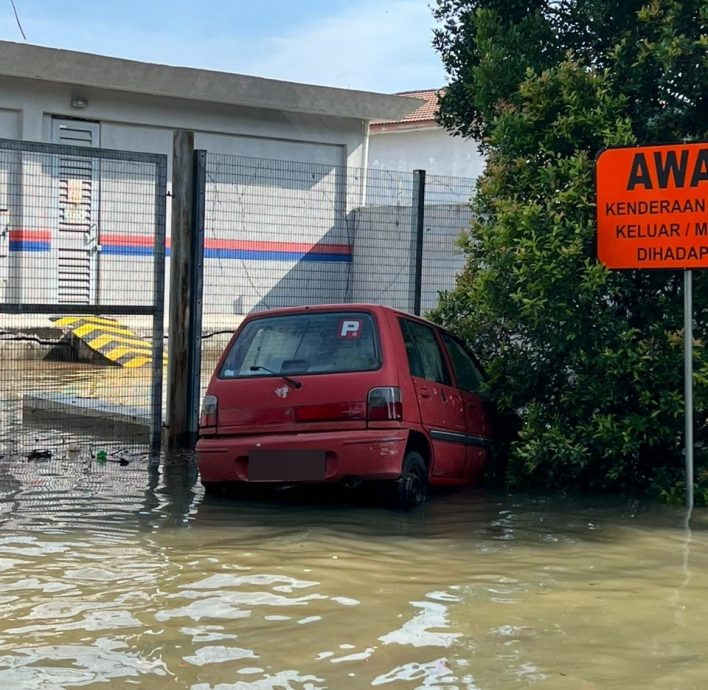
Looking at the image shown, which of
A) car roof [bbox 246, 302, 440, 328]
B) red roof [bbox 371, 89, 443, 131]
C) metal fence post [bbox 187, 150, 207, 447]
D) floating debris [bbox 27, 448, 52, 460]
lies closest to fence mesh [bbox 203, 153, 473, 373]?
metal fence post [bbox 187, 150, 207, 447]

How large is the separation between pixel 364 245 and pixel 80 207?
17.9 feet

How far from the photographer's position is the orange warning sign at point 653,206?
8055 mm

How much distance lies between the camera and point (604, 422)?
326 inches

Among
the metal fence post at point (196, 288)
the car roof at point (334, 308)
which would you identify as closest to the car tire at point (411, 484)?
the car roof at point (334, 308)

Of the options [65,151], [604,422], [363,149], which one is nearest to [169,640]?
[604,422]

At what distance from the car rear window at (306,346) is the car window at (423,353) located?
14.6 inches

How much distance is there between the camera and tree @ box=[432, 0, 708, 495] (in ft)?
27.5

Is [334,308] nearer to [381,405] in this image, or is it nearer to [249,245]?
[381,405]

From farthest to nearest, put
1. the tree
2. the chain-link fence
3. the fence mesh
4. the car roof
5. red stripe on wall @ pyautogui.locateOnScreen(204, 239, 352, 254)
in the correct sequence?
red stripe on wall @ pyautogui.locateOnScreen(204, 239, 352, 254) → the fence mesh → the chain-link fence → the tree → the car roof

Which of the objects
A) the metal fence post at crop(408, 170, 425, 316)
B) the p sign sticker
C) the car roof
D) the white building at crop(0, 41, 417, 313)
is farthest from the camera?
the white building at crop(0, 41, 417, 313)

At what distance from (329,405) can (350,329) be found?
1.96 feet

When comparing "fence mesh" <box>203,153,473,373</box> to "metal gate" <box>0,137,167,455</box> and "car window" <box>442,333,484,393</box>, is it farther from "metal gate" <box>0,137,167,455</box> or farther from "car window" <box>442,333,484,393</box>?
"car window" <box>442,333,484,393</box>

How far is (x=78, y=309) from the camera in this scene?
9.95m

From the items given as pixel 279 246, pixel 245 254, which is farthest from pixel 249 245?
pixel 279 246
